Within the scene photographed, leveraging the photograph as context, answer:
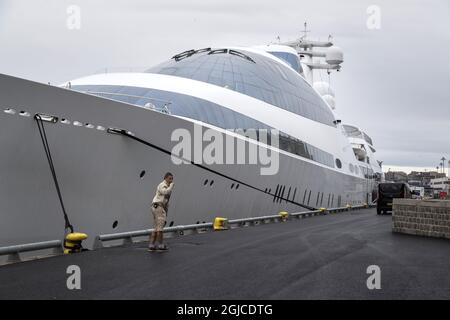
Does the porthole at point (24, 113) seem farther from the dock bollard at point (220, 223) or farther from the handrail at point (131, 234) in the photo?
the dock bollard at point (220, 223)

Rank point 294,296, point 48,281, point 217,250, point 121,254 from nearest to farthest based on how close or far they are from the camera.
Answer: point 294,296
point 48,281
point 121,254
point 217,250

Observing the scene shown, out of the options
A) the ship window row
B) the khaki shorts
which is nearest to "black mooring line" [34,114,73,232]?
the khaki shorts

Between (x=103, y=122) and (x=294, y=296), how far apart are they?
708cm

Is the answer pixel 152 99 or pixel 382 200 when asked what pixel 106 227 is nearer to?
pixel 152 99

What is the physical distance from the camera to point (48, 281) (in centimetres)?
793

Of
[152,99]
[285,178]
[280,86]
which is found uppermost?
[280,86]

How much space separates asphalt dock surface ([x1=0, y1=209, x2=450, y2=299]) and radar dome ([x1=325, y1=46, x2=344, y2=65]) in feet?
128

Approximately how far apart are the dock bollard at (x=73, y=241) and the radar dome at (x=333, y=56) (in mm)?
43199

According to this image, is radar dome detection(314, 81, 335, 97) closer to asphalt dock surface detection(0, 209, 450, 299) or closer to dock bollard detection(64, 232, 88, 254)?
asphalt dock surface detection(0, 209, 450, 299)

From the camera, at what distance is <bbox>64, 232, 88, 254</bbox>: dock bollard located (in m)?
10.8

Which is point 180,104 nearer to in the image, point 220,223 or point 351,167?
point 220,223

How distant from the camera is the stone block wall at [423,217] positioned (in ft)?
52.0

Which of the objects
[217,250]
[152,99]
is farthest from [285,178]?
[217,250]

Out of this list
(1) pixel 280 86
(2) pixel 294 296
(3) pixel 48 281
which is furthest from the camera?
(1) pixel 280 86
